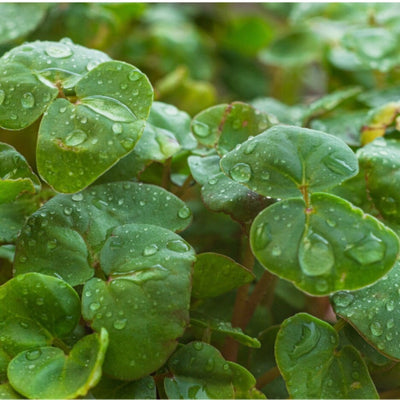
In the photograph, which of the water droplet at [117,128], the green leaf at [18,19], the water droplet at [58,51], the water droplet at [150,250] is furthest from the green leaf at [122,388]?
the green leaf at [18,19]

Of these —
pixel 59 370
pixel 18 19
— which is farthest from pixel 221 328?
pixel 18 19

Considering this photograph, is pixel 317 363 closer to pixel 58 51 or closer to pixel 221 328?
pixel 221 328

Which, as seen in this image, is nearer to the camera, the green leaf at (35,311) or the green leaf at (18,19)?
the green leaf at (35,311)

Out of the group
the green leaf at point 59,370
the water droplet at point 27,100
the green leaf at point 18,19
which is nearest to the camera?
the green leaf at point 59,370

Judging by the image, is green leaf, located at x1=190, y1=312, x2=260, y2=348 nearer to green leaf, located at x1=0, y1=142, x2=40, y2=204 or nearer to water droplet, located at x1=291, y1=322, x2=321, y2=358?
water droplet, located at x1=291, y1=322, x2=321, y2=358

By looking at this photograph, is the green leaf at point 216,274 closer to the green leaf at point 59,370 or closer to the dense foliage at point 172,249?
the dense foliage at point 172,249

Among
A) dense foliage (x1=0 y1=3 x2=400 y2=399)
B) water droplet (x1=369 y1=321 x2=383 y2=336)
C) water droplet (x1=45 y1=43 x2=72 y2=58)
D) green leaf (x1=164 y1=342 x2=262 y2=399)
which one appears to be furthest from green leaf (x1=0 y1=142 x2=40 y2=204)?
water droplet (x1=369 y1=321 x2=383 y2=336)
